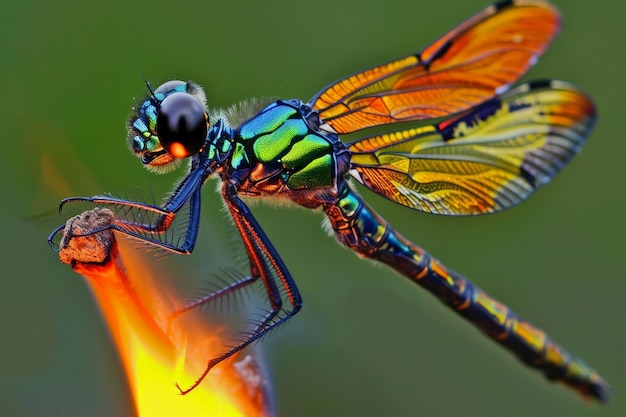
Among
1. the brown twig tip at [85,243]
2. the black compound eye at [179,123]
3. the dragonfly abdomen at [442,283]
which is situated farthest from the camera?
the dragonfly abdomen at [442,283]

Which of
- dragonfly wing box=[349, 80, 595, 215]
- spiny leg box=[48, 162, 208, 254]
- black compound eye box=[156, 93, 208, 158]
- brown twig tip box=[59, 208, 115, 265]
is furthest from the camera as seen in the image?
dragonfly wing box=[349, 80, 595, 215]

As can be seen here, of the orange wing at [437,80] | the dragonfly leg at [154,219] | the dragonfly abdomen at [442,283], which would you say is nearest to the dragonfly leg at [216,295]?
the dragonfly leg at [154,219]

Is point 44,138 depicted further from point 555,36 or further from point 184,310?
point 555,36

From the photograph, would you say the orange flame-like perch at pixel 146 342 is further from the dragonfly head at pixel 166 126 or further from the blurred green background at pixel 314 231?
the dragonfly head at pixel 166 126

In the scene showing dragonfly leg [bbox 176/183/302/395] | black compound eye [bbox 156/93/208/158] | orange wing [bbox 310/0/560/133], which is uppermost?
black compound eye [bbox 156/93/208/158]

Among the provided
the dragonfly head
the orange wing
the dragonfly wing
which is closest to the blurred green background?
the dragonfly head

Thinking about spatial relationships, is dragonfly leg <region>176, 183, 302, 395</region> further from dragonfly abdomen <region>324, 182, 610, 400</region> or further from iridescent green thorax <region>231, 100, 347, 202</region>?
dragonfly abdomen <region>324, 182, 610, 400</region>

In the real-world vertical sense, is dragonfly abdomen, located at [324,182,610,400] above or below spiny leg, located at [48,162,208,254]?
below
